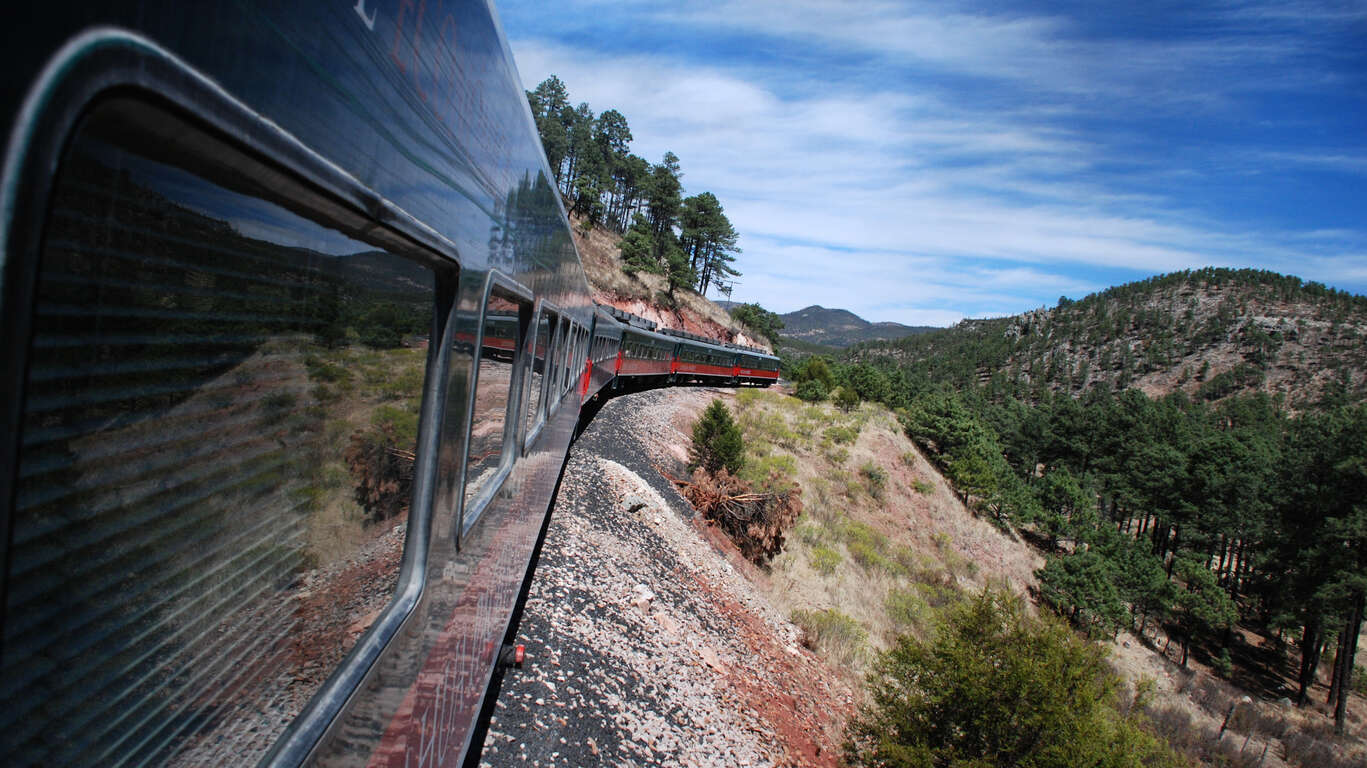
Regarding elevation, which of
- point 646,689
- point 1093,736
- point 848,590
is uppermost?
point 646,689

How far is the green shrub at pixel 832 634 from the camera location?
34.7ft

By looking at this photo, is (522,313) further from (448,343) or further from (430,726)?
(430,726)

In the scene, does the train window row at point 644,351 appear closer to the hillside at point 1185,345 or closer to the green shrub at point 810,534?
the green shrub at point 810,534

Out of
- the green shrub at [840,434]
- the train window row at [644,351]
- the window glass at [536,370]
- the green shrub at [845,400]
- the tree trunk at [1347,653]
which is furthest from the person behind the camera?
the green shrub at [845,400]

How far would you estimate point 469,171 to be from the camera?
2.08m

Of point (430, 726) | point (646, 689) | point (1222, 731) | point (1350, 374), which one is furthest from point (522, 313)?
point (1350, 374)

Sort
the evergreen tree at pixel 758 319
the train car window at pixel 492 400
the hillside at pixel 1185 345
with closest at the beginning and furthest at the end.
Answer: the train car window at pixel 492 400, the evergreen tree at pixel 758 319, the hillside at pixel 1185 345

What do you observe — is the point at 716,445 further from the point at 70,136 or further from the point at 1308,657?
the point at 1308,657

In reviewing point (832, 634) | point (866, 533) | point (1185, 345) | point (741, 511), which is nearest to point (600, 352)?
point (741, 511)

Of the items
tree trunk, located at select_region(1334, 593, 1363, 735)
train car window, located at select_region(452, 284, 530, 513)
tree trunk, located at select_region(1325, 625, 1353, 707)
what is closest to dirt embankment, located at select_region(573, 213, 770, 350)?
tree trunk, located at select_region(1334, 593, 1363, 735)

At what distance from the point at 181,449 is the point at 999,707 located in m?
8.82

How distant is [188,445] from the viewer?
90cm

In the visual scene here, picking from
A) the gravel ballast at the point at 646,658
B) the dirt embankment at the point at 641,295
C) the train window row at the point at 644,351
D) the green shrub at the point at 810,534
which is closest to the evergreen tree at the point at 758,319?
the dirt embankment at the point at 641,295

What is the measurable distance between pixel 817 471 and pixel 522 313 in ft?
79.3
